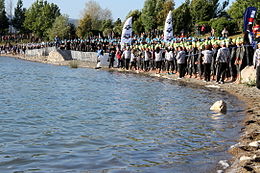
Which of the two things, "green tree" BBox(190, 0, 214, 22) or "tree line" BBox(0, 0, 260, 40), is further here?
"green tree" BBox(190, 0, 214, 22)

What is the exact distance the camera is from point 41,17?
105 metres

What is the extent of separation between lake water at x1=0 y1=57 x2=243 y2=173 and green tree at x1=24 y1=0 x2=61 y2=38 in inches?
3527

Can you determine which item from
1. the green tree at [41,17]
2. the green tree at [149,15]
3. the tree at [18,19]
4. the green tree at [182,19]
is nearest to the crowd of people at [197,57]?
the green tree at [182,19]

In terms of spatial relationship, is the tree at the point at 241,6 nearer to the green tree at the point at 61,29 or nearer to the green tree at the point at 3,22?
the green tree at the point at 61,29

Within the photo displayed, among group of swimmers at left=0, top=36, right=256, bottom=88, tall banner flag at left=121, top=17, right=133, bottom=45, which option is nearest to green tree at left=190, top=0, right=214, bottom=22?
group of swimmers at left=0, top=36, right=256, bottom=88

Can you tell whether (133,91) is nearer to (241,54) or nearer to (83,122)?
(241,54)

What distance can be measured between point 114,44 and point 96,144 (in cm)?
3470

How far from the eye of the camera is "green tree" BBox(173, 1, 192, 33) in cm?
5634

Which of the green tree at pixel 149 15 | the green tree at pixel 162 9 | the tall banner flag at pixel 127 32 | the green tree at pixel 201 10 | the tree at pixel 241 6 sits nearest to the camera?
the tall banner flag at pixel 127 32

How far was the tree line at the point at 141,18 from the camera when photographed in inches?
1783

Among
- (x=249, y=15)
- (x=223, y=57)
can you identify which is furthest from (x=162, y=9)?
(x=223, y=57)

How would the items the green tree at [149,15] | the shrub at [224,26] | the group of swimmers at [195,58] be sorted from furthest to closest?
1. the green tree at [149,15]
2. the shrub at [224,26]
3. the group of swimmers at [195,58]

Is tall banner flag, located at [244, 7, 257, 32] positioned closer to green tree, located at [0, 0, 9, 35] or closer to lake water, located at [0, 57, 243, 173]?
lake water, located at [0, 57, 243, 173]

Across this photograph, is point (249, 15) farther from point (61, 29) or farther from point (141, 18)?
point (61, 29)
